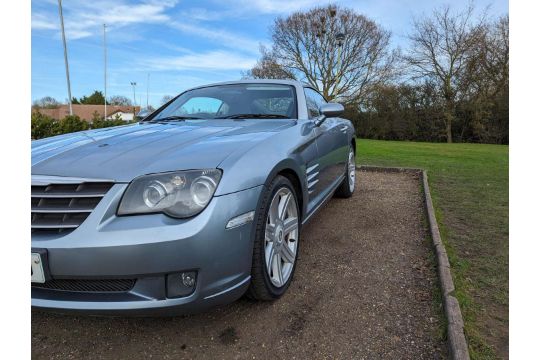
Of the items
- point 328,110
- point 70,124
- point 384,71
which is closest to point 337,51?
point 384,71

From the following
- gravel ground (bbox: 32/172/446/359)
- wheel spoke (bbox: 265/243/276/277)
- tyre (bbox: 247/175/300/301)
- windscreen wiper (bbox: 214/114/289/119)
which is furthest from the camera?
windscreen wiper (bbox: 214/114/289/119)

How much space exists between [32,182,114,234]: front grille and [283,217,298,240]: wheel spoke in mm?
1123

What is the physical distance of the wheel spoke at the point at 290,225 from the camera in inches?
94.0

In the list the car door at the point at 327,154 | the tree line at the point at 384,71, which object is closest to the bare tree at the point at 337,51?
the tree line at the point at 384,71

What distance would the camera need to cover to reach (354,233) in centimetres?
355

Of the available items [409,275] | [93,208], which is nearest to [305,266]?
[409,275]

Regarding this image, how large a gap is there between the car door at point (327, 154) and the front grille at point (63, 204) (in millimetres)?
1576

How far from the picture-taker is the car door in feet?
10.3

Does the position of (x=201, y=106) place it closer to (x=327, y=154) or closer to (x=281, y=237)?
(x=327, y=154)

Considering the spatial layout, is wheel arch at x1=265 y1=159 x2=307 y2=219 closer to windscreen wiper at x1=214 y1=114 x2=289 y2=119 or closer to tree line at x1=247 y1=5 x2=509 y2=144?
windscreen wiper at x1=214 y1=114 x2=289 y2=119

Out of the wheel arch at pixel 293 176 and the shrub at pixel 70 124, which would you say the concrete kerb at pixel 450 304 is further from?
the shrub at pixel 70 124

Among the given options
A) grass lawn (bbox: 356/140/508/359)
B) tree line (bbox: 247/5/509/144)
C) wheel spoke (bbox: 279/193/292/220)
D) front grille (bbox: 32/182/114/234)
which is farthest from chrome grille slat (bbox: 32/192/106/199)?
tree line (bbox: 247/5/509/144)

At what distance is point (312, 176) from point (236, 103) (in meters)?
1.00

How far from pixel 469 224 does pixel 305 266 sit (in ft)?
6.41
